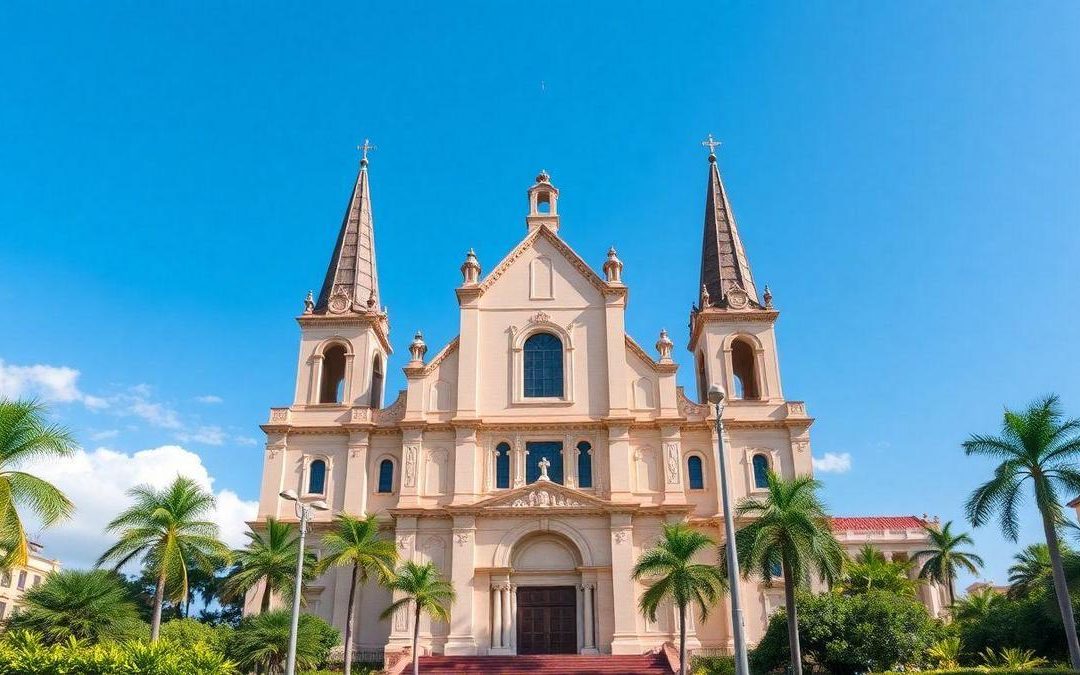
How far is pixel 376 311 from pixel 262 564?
1848 cm

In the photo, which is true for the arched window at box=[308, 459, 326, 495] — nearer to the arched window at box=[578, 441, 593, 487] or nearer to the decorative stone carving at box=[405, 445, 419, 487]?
the decorative stone carving at box=[405, 445, 419, 487]

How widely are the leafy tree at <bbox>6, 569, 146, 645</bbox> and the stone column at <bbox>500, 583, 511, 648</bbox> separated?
14683 millimetres

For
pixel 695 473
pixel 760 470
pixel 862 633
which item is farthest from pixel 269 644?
pixel 760 470

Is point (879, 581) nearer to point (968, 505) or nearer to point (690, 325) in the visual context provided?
point (968, 505)

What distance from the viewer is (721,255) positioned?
156 feet

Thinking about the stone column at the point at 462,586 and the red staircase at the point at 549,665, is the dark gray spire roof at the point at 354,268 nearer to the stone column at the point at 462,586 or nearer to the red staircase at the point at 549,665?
the stone column at the point at 462,586

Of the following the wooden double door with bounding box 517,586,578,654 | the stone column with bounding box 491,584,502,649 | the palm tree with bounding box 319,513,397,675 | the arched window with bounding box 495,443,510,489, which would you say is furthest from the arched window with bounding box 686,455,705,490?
the palm tree with bounding box 319,513,397,675

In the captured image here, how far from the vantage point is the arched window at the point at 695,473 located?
40719 millimetres

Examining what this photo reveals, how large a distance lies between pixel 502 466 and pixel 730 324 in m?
14.5

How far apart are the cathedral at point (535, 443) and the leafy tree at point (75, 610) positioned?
7.95 m

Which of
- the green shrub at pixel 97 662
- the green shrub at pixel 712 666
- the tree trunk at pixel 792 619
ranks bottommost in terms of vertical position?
the green shrub at pixel 712 666

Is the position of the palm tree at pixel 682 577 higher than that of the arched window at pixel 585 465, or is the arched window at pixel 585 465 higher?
the arched window at pixel 585 465

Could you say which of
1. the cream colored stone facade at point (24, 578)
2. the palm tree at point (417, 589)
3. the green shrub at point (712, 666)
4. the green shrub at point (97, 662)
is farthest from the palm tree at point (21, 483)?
the cream colored stone facade at point (24, 578)

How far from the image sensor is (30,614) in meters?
29.6
